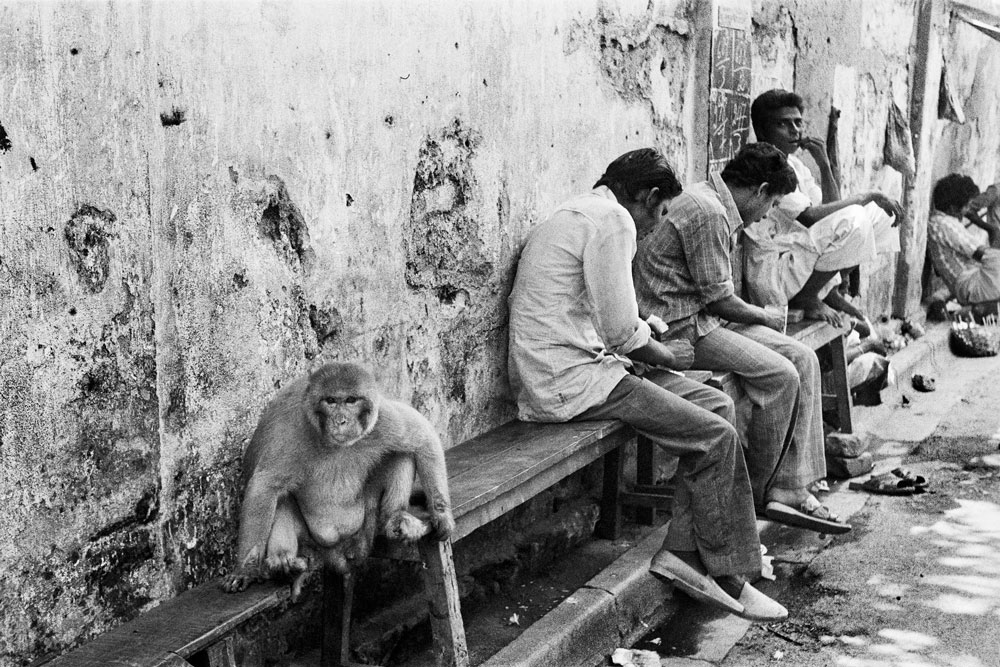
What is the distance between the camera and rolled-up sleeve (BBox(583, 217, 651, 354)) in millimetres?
4832

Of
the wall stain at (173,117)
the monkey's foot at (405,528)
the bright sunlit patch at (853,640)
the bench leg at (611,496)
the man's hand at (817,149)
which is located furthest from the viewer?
the man's hand at (817,149)

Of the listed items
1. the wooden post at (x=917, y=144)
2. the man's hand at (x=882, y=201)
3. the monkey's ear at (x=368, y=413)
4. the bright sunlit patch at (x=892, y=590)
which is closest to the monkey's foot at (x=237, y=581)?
the monkey's ear at (x=368, y=413)

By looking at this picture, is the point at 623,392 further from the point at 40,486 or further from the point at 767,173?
the point at 40,486

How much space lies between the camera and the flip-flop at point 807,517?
5.74 meters

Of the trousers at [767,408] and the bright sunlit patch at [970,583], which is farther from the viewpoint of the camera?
the trousers at [767,408]

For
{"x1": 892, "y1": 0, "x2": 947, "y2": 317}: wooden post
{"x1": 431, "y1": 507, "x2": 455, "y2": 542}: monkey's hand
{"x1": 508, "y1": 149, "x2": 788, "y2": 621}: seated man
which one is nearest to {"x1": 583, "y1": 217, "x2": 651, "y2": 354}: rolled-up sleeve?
{"x1": 508, "y1": 149, "x2": 788, "y2": 621}: seated man

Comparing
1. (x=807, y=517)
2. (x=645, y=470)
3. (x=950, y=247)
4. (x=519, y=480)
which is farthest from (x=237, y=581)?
(x=950, y=247)

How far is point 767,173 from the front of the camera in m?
5.88

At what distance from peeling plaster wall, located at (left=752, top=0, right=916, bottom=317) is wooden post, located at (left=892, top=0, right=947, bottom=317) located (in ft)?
0.51

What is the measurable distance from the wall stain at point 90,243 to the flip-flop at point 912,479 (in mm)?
4843

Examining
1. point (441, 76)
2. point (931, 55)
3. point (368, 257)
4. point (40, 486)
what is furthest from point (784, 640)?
point (931, 55)

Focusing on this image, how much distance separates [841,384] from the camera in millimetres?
7387

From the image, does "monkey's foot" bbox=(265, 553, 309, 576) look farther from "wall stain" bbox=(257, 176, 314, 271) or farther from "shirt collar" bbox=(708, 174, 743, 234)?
"shirt collar" bbox=(708, 174, 743, 234)

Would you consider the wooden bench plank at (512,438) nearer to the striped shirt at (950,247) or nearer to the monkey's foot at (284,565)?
the monkey's foot at (284,565)
